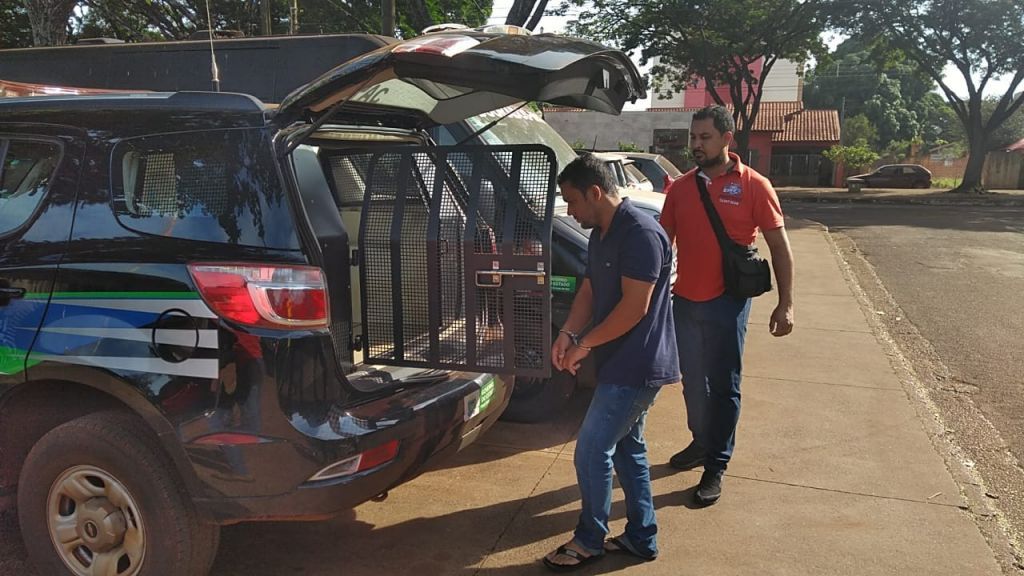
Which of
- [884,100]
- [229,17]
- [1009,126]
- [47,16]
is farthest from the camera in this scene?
[1009,126]

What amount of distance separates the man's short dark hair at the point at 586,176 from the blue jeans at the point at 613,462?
31.2 inches

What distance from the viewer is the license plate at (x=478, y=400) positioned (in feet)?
10.1

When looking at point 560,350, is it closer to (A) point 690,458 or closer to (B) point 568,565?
(B) point 568,565

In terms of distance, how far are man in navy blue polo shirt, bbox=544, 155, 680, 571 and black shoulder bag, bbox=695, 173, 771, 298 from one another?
2.29ft

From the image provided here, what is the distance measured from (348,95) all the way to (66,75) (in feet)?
17.4

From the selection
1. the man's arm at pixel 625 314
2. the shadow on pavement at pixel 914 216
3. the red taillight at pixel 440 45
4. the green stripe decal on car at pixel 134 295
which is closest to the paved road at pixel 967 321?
the shadow on pavement at pixel 914 216

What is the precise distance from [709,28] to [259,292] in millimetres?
26131

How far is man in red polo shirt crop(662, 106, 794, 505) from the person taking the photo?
362 centimetres

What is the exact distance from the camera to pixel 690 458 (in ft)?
13.6

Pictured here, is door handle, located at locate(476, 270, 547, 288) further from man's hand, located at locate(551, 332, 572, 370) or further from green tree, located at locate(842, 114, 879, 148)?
green tree, located at locate(842, 114, 879, 148)

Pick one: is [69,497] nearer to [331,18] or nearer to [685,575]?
[685,575]

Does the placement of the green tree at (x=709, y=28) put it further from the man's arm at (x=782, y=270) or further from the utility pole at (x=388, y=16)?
the man's arm at (x=782, y=270)

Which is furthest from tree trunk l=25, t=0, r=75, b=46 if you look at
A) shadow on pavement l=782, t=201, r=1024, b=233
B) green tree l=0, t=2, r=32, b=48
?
shadow on pavement l=782, t=201, r=1024, b=233

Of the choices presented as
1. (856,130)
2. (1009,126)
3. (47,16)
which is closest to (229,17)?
(47,16)
